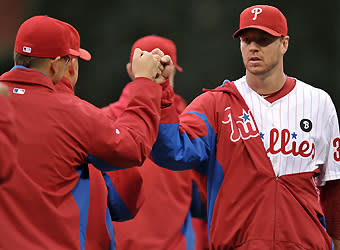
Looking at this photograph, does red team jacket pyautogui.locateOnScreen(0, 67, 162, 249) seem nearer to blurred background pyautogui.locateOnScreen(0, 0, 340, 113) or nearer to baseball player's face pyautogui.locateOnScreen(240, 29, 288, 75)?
baseball player's face pyautogui.locateOnScreen(240, 29, 288, 75)

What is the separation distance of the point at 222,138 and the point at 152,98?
1.74ft

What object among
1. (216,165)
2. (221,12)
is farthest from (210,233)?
(221,12)

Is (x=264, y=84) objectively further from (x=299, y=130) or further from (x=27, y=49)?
(x=27, y=49)

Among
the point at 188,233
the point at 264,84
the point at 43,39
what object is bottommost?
the point at 188,233

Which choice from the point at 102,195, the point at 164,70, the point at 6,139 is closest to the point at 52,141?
the point at 6,139

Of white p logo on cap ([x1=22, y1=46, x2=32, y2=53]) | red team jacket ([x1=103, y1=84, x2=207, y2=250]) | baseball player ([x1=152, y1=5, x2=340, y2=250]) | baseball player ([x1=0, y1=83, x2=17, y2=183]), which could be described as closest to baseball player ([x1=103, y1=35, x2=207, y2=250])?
red team jacket ([x1=103, y1=84, x2=207, y2=250])

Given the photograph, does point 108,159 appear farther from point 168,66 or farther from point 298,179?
point 298,179

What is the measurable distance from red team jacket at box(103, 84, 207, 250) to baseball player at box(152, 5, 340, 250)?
0.96 m

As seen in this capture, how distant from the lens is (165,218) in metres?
4.05

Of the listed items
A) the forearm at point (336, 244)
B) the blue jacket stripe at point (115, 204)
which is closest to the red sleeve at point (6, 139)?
the blue jacket stripe at point (115, 204)

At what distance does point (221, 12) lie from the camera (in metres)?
7.28

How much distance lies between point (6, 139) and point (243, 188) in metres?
1.29

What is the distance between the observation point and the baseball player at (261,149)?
117 inches

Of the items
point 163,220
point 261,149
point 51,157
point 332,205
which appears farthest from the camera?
point 163,220
